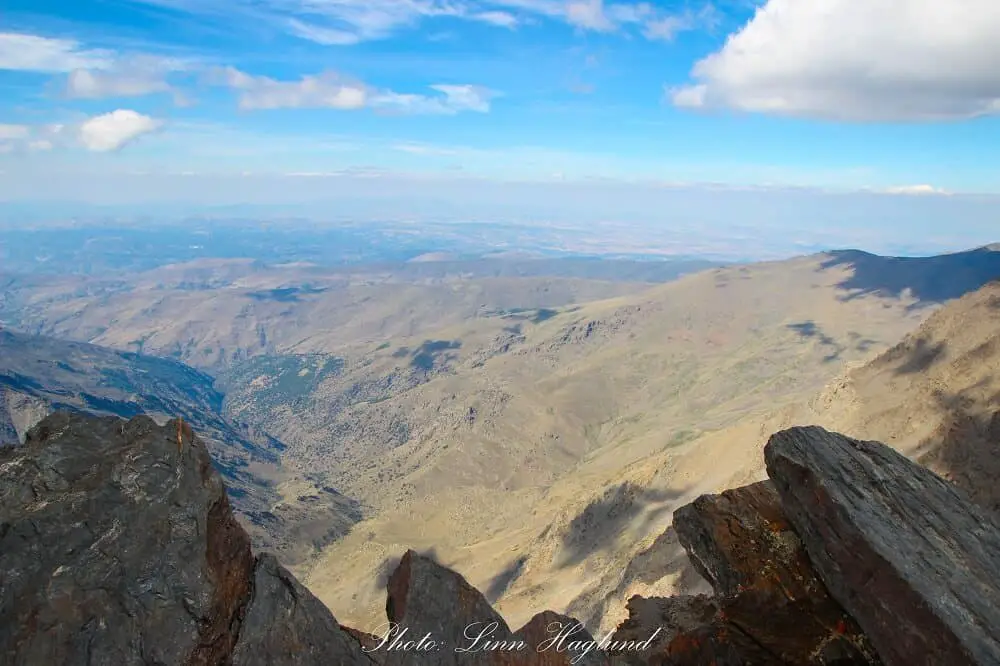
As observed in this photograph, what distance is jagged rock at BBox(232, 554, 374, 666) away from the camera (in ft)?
45.9

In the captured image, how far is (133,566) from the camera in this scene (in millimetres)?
13773

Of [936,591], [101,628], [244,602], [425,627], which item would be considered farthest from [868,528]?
[101,628]

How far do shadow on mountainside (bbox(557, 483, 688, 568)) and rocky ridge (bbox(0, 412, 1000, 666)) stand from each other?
83.2m

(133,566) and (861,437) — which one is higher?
(133,566)

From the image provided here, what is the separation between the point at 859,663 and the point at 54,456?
20570 millimetres

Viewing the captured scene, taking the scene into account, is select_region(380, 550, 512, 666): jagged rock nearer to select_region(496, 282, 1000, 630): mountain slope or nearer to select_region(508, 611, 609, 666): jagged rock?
select_region(508, 611, 609, 666): jagged rock

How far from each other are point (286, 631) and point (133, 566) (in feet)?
12.5

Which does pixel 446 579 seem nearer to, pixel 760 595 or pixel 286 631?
pixel 286 631

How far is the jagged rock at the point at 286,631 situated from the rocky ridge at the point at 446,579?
1.5 inches

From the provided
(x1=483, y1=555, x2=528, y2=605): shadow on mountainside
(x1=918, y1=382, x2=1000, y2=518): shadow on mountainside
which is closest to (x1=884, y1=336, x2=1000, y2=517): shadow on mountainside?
(x1=918, y1=382, x2=1000, y2=518): shadow on mountainside

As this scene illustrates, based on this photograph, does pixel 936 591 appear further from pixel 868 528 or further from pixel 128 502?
pixel 128 502

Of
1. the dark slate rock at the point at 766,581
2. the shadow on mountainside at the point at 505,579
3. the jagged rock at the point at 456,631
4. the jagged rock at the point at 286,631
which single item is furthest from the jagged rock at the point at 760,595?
the shadow on mountainside at the point at 505,579

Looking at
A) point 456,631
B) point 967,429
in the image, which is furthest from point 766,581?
point 967,429

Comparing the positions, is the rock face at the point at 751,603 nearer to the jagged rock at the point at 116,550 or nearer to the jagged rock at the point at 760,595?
the jagged rock at the point at 760,595
